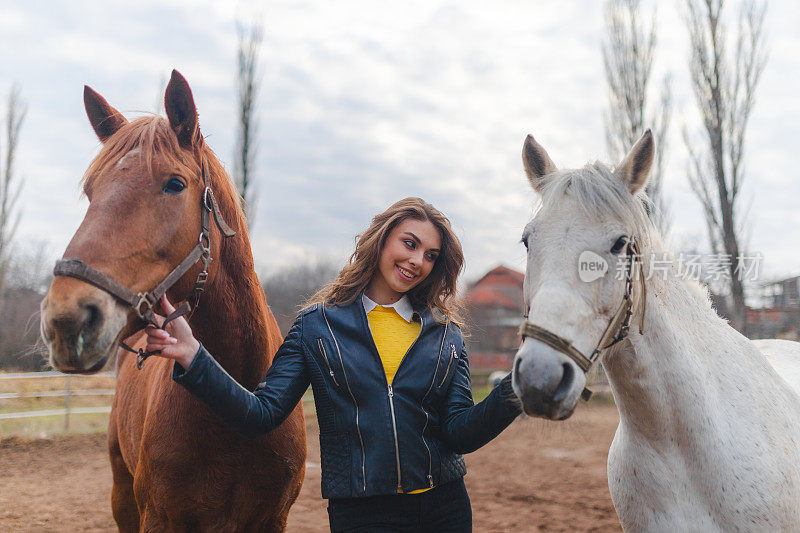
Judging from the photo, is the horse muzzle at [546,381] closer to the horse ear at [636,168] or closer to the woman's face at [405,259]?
the woman's face at [405,259]

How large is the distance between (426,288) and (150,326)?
44.8 inches

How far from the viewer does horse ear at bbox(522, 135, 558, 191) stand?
2.19 metres

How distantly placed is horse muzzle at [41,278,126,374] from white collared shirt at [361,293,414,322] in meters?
0.97

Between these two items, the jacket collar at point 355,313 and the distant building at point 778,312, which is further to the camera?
the distant building at point 778,312

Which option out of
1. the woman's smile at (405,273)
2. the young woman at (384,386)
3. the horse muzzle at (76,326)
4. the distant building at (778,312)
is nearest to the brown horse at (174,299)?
the horse muzzle at (76,326)

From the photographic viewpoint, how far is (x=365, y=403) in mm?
1923

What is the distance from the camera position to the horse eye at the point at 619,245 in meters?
1.80

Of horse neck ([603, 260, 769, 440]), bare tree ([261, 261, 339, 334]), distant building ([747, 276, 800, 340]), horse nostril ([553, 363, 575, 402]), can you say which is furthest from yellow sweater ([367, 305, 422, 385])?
bare tree ([261, 261, 339, 334])

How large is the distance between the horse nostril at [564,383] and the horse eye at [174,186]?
56.2 inches

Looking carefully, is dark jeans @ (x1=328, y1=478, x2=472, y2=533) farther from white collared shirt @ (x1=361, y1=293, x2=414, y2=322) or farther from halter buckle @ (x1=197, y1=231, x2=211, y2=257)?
halter buckle @ (x1=197, y1=231, x2=211, y2=257)

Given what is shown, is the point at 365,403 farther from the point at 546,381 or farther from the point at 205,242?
the point at 205,242

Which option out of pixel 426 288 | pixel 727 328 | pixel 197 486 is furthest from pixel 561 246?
pixel 197 486

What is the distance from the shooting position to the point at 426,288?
2328mm

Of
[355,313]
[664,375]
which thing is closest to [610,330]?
[664,375]
